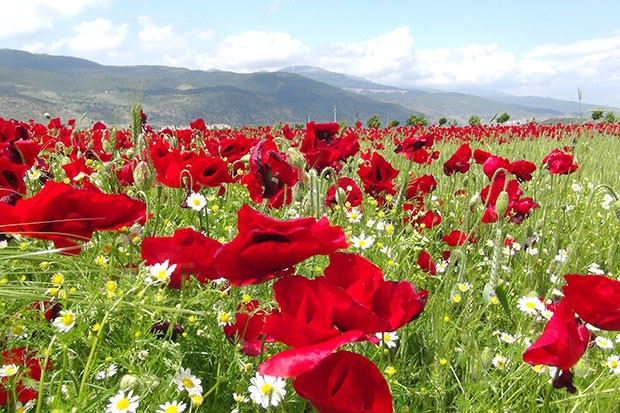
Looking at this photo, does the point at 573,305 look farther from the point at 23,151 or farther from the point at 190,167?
the point at 23,151

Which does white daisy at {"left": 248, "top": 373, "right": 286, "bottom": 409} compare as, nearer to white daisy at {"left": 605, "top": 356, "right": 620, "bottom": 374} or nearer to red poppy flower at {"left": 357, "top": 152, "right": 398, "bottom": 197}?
white daisy at {"left": 605, "top": 356, "right": 620, "bottom": 374}

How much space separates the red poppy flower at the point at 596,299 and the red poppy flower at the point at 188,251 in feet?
2.28

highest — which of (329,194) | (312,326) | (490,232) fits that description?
(312,326)

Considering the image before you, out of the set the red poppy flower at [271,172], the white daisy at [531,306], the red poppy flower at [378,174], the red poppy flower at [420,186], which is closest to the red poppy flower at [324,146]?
the red poppy flower at [378,174]

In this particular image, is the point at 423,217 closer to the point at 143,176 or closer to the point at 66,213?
the point at 143,176

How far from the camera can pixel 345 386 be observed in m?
0.62

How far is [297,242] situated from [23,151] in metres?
1.62

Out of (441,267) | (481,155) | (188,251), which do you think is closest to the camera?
(188,251)

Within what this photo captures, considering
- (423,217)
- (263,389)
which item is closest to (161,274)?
(263,389)

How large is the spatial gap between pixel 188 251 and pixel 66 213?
0.29 metres

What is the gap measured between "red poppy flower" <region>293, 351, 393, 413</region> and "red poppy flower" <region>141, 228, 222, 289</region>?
1.29 ft

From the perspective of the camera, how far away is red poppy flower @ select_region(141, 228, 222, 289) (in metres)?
0.96

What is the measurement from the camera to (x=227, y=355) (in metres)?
1.28

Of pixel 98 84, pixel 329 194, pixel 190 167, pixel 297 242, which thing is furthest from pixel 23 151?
pixel 98 84
